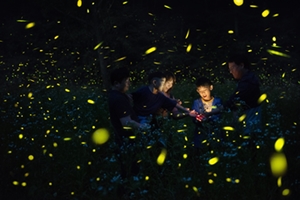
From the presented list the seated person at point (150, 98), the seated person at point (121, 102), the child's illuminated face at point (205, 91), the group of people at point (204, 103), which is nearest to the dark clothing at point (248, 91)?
the group of people at point (204, 103)

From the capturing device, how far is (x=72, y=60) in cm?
3078

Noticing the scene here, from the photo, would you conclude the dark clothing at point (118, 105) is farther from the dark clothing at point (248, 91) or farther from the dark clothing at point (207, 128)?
the dark clothing at point (248, 91)

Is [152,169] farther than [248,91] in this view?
No

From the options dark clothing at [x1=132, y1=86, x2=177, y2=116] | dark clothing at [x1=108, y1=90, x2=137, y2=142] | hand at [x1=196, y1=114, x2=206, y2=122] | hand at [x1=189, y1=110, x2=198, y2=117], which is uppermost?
dark clothing at [x1=108, y1=90, x2=137, y2=142]

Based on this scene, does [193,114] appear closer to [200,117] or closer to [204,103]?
[200,117]

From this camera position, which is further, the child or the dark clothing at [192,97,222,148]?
the child

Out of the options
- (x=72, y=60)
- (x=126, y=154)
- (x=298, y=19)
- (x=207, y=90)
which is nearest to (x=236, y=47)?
(x=298, y=19)

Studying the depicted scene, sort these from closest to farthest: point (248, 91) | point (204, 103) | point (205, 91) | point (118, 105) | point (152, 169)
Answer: point (118, 105) < point (152, 169) < point (248, 91) < point (205, 91) < point (204, 103)

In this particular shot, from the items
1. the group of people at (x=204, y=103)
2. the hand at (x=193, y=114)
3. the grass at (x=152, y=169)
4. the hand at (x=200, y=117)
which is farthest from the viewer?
the hand at (x=193, y=114)

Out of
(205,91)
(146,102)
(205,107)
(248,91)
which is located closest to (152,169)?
(146,102)

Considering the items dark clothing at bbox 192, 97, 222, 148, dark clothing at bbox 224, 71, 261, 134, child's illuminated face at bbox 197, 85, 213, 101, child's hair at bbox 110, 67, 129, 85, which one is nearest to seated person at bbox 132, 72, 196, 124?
dark clothing at bbox 192, 97, 222, 148

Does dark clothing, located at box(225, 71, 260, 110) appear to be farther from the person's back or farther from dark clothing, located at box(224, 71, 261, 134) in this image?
the person's back

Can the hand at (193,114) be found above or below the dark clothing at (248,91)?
below

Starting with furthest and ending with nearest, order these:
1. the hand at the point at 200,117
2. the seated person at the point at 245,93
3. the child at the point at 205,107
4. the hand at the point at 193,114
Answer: the hand at the point at 193,114
the child at the point at 205,107
the hand at the point at 200,117
the seated person at the point at 245,93
